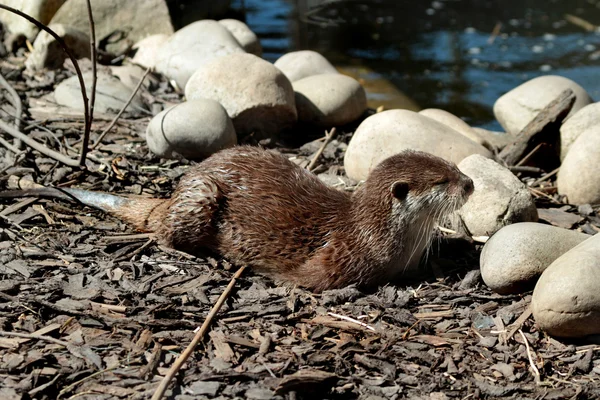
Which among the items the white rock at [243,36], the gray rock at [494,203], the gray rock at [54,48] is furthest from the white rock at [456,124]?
the gray rock at [54,48]

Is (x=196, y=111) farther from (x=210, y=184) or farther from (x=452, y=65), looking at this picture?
(x=452, y=65)

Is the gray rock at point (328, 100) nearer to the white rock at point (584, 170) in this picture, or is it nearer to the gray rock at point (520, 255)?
the white rock at point (584, 170)

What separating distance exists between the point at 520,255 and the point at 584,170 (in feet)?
4.75

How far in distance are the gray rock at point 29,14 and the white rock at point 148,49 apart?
100 cm

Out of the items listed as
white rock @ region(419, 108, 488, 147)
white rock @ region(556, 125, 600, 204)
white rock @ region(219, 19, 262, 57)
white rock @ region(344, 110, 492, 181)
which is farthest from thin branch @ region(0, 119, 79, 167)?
white rock @ region(556, 125, 600, 204)

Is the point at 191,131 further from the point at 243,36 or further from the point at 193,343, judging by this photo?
the point at 243,36

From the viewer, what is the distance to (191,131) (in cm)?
543

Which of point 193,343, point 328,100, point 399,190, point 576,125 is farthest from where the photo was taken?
point 328,100

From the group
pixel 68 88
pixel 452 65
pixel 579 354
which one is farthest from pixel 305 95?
pixel 452 65

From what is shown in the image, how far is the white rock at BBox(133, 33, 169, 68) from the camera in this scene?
7536 millimetres

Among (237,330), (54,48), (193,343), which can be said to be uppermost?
(54,48)

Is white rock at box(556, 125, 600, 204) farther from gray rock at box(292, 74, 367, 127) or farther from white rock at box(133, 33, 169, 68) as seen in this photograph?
white rock at box(133, 33, 169, 68)

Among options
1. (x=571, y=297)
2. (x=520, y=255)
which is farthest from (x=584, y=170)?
(x=571, y=297)

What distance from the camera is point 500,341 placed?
3.74 metres
